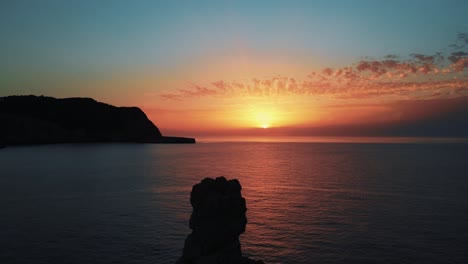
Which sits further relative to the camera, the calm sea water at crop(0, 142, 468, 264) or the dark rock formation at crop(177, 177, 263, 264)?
the calm sea water at crop(0, 142, 468, 264)

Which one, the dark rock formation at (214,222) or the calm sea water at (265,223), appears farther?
the calm sea water at (265,223)

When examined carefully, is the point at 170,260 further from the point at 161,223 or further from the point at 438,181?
the point at 438,181

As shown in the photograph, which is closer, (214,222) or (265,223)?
(214,222)

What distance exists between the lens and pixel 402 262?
2394 cm

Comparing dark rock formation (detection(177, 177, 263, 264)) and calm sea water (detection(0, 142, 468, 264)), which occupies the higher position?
dark rock formation (detection(177, 177, 263, 264))

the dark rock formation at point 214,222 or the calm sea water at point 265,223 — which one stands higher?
the dark rock formation at point 214,222

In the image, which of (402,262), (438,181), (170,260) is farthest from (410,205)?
(170,260)

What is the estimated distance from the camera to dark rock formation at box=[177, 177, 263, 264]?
64.0ft

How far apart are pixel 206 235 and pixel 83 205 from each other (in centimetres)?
2964

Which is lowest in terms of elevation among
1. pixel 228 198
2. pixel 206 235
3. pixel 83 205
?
pixel 83 205

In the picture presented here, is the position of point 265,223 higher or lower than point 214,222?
lower

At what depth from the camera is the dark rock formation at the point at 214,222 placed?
64.0 feet

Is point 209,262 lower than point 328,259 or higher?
higher

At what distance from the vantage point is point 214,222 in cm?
1958
